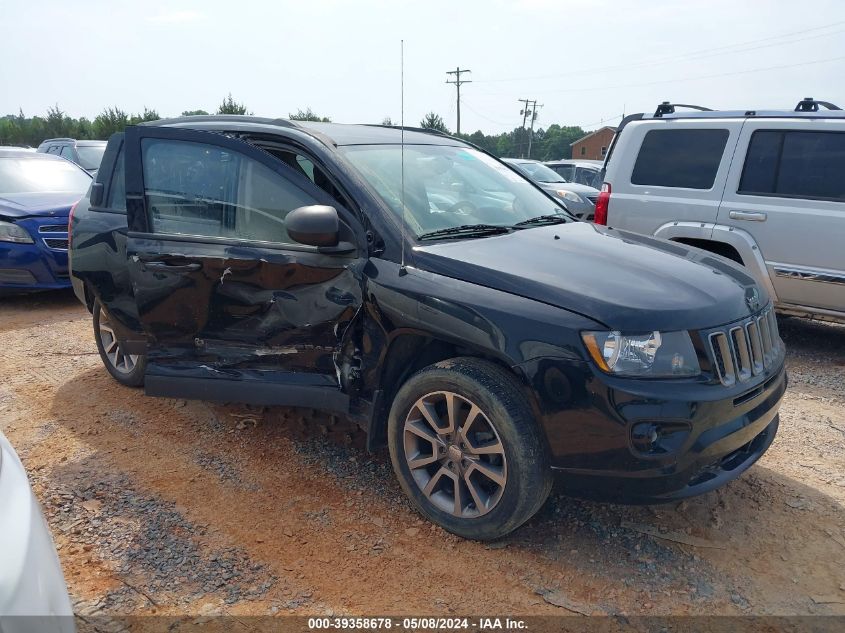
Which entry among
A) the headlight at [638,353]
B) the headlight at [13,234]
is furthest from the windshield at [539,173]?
the headlight at [638,353]

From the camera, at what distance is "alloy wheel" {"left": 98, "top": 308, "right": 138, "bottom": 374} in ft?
15.1

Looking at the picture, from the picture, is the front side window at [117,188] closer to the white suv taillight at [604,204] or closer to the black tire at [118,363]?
the black tire at [118,363]

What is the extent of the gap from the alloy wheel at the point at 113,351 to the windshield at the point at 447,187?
2398 millimetres

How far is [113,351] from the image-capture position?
4676mm

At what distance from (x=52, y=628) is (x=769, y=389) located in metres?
2.82

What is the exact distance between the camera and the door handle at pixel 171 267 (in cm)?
348

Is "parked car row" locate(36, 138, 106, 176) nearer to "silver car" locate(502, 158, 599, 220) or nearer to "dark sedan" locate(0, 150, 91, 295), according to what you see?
"dark sedan" locate(0, 150, 91, 295)

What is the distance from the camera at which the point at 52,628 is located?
5.04 feet

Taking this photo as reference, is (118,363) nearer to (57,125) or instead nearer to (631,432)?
(631,432)

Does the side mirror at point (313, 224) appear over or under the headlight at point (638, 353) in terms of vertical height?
over

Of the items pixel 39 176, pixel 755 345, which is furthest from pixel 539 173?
pixel 755 345

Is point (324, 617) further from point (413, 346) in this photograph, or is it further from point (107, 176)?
point (107, 176)

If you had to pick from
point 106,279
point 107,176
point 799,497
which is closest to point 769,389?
point 799,497

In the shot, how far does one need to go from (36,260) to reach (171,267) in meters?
4.34
